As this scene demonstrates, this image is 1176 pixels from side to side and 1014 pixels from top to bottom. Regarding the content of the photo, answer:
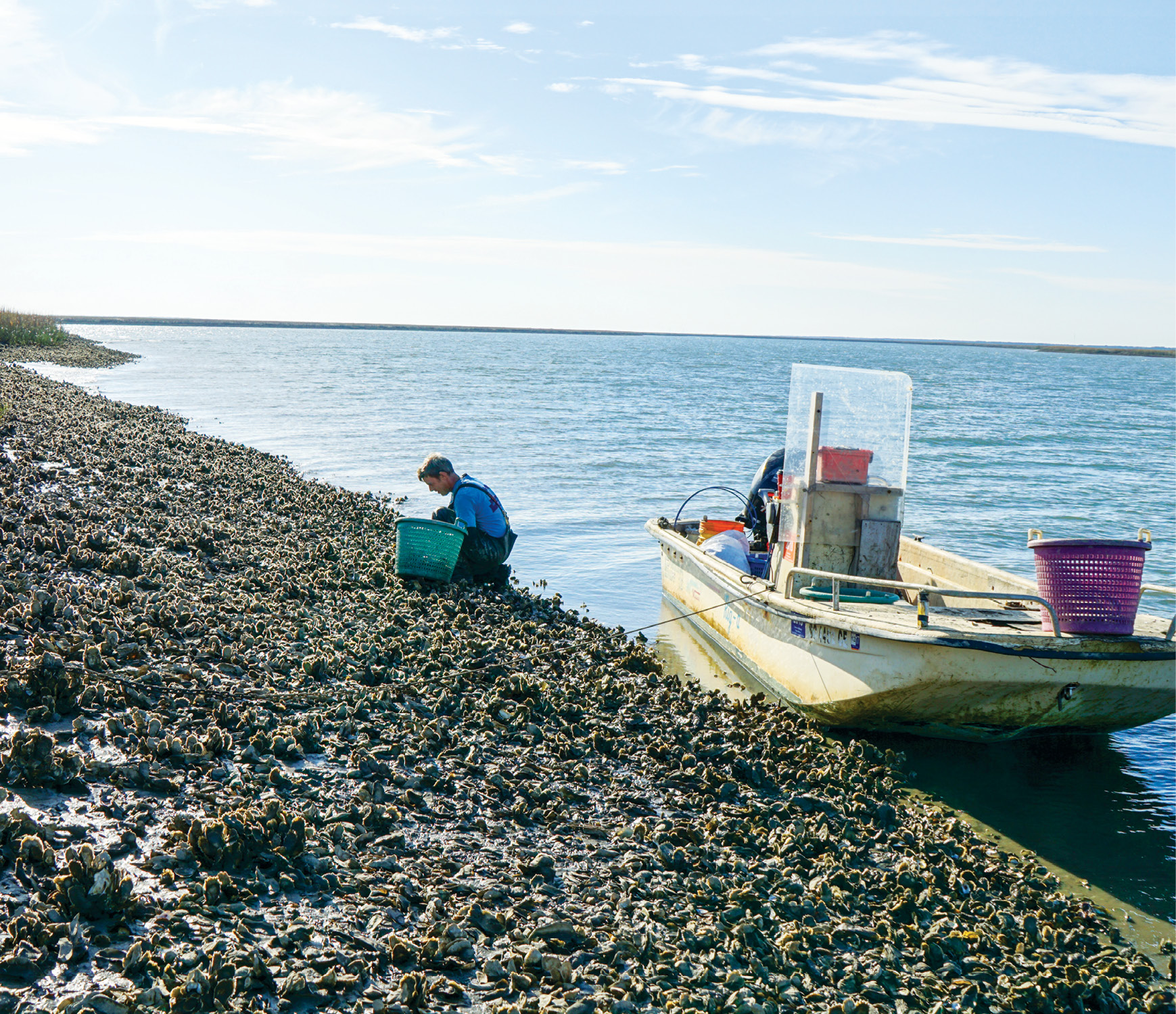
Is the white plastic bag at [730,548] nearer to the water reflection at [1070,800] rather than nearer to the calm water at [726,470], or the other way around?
the calm water at [726,470]

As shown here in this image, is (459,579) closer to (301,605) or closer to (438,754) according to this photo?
(301,605)

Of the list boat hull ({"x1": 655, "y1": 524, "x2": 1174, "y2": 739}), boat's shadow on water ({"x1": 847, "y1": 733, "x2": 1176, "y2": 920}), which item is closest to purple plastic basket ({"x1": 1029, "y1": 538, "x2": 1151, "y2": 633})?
boat hull ({"x1": 655, "y1": 524, "x2": 1174, "y2": 739})

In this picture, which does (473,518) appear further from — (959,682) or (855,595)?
(959,682)

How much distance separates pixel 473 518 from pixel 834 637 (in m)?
4.30

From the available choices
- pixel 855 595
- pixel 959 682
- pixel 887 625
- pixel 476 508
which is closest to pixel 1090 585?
pixel 959 682

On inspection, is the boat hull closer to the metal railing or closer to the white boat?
the white boat

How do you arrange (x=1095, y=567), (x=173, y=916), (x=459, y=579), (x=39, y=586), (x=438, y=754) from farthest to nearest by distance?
(x=459, y=579) → (x=39, y=586) → (x=1095, y=567) → (x=438, y=754) → (x=173, y=916)

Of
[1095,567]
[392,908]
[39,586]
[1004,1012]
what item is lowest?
[1004,1012]

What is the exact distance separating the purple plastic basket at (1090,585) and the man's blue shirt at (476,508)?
559cm

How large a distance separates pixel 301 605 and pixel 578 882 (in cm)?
517

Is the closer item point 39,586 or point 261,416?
point 39,586

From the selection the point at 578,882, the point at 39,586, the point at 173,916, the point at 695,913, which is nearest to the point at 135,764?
the point at 173,916

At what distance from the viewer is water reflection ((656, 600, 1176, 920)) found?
625cm

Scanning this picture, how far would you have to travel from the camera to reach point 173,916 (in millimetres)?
3906
